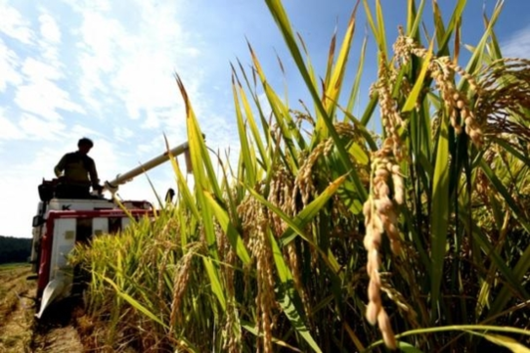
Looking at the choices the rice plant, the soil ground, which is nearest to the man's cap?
the soil ground

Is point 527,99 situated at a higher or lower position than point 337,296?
higher

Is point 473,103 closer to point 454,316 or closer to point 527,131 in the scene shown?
Answer: point 527,131

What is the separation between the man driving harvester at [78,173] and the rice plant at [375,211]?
576 centimetres

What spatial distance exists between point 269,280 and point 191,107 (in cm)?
48

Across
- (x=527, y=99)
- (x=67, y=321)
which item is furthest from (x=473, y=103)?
(x=67, y=321)

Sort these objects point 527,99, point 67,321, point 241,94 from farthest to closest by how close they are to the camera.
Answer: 1. point 67,321
2. point 241,94
3. point 527,99

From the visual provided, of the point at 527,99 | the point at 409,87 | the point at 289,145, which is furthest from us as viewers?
the point at 289,145

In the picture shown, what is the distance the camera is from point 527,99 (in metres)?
0.49

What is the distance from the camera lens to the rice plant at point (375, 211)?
514mm

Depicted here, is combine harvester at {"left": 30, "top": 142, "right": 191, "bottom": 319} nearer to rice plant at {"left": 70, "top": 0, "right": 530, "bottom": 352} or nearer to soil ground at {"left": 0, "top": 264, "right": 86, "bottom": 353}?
soil ground at {"left": 0, "top": 264, "right": 86, "bottom": 353}

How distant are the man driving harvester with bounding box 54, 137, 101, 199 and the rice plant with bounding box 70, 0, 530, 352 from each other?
576 cm

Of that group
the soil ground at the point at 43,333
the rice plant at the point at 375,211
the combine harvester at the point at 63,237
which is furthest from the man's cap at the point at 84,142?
the rice plant at the point at 375,211

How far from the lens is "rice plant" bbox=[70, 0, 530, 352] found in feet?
1.69

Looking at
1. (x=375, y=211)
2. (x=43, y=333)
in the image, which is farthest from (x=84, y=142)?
(x=375, y=211)
